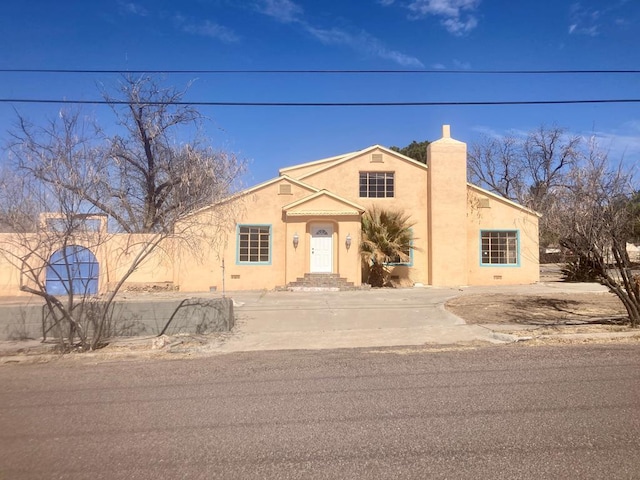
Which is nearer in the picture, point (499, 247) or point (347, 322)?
point (347, 322)

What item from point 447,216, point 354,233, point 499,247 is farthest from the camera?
point 499,247

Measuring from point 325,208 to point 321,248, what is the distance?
5.60 feet

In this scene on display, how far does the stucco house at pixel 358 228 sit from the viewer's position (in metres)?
20.7

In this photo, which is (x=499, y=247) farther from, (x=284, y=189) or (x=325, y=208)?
(x=284, y=189)

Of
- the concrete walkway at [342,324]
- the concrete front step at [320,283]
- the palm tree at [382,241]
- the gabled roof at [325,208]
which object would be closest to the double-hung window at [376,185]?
the palm tree at [382,241]

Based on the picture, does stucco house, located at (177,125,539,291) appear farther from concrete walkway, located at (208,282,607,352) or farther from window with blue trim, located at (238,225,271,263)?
concrete walkway, located at (208,282,607,352)

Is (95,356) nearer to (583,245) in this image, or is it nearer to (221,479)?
(221,479)

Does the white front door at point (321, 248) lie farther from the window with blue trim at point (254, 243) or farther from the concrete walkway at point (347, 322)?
the concrete walkway at point (347, 322)

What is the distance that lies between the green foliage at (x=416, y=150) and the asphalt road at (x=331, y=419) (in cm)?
4117

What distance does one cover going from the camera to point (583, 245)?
11391 mm

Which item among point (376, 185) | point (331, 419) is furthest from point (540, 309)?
point (331, 419)

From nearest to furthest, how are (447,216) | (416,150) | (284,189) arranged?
(284,189) < (447,216) < (416,150)

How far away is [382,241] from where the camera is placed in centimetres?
2075

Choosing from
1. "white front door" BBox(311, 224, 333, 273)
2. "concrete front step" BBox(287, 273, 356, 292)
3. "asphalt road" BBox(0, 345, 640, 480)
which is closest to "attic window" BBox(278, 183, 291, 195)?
"white front door" BBox(311, 224, 333, 273)
